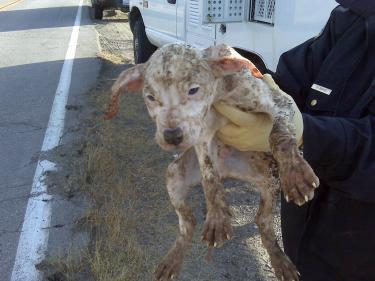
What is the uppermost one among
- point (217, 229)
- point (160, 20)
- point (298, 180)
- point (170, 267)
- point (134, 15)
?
point (298, 180)

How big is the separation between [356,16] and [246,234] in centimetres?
244

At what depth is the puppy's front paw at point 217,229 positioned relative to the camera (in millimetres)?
2234

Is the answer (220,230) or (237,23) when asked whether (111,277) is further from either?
(237,23)

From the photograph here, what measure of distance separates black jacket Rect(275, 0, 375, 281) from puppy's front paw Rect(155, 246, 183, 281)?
60cm

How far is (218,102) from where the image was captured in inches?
93.0

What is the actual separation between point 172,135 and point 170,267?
2.94ft

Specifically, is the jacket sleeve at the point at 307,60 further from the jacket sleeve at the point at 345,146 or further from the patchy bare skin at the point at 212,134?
the jacket sleeve at the point at 345,146

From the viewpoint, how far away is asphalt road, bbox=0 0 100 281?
16.0 ft

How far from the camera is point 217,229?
224 centimetres

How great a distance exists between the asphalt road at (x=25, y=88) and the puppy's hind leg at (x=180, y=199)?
182cm

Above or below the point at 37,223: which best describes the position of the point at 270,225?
above

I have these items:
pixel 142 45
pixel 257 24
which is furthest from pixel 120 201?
pixel 142 45

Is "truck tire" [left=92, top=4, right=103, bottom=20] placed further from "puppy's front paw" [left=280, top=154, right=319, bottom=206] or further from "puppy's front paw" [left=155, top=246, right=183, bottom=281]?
"puppy's front paw" [left=280, top=154, right=319, bottom=206]

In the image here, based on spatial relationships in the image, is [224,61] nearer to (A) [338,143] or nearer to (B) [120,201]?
(A) [338,143]
